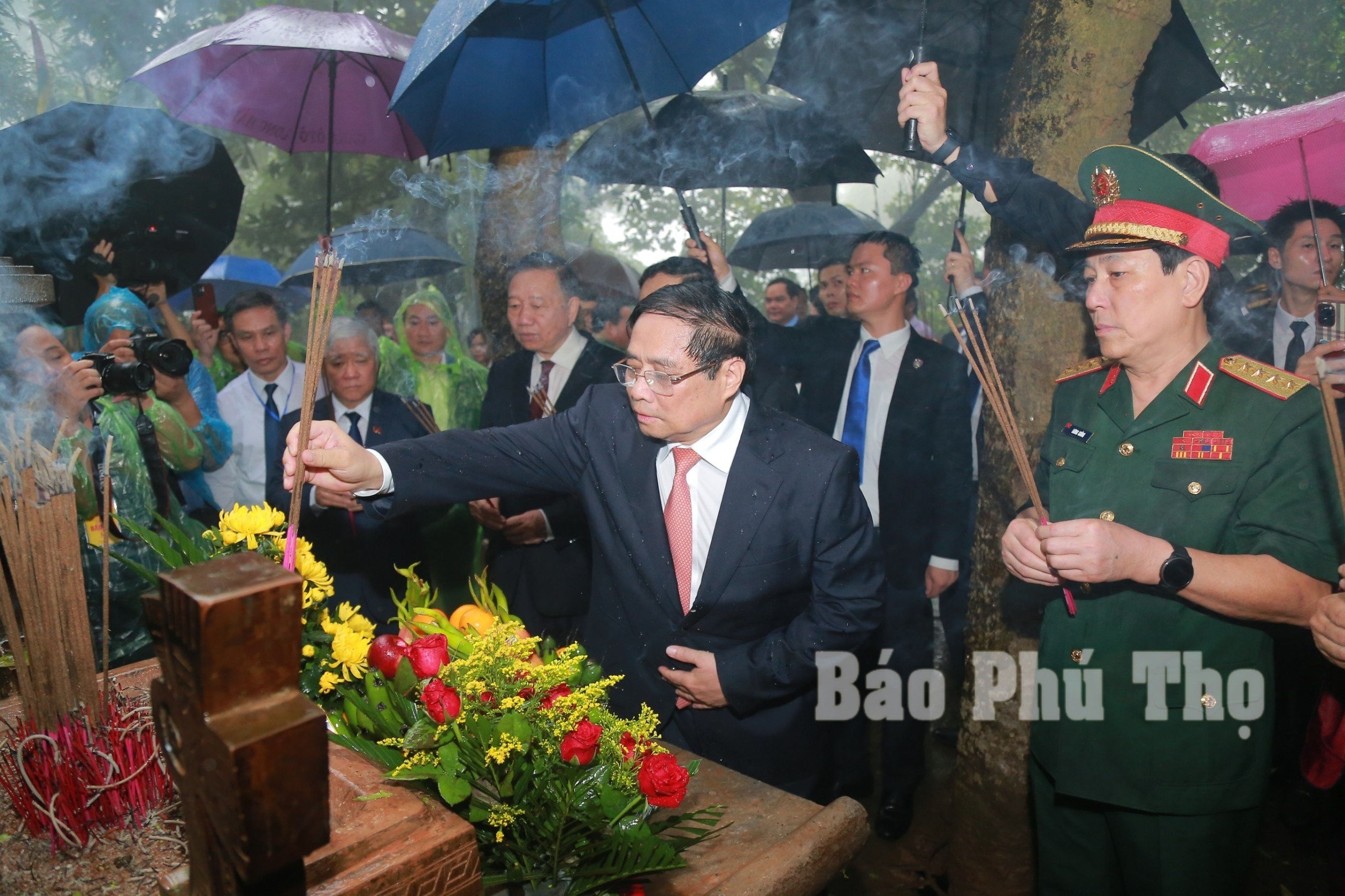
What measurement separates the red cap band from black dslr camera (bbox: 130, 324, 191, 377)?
322 cm

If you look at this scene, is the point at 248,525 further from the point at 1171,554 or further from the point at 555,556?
the point at 1171,554

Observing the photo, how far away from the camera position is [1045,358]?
3006 millimetres

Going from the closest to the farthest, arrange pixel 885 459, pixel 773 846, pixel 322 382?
1. pixel 773 846
2. pixel 885 459
3. pixel 322 382

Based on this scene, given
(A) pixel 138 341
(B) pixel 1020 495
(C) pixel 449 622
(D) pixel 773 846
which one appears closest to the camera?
(D) pixel 773 846

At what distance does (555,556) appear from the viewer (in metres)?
3.72

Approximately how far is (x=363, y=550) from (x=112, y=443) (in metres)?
1.31

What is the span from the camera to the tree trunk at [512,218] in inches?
205

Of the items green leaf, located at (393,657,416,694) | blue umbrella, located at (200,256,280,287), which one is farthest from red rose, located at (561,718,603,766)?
blue umbrella, located at (200,256,280,287)

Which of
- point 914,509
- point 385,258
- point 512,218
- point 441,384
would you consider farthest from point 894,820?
point 385,258

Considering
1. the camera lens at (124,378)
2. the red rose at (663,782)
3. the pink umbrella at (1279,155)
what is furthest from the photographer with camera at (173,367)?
the pink umbrella at (1279,155)

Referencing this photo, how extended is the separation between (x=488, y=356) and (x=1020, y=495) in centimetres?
387

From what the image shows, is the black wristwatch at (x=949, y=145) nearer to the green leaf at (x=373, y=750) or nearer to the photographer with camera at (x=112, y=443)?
the green leaf at (x=373, y=750)

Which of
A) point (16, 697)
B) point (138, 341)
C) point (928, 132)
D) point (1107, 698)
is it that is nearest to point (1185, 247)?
point (928, 132)

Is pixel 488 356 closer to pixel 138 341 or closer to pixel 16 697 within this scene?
pixel 138 341
